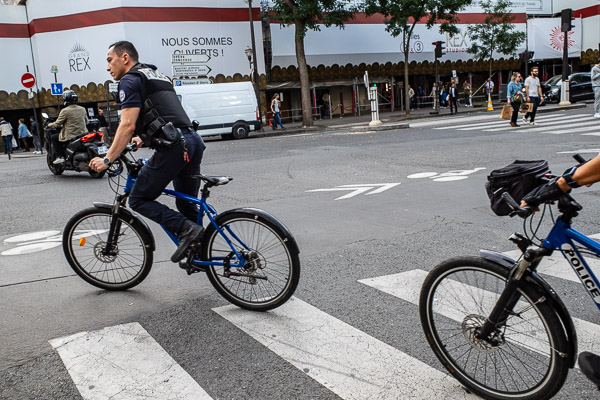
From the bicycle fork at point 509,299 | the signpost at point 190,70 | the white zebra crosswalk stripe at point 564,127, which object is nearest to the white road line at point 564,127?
the white zebra crosswalk stripe at point 564,127

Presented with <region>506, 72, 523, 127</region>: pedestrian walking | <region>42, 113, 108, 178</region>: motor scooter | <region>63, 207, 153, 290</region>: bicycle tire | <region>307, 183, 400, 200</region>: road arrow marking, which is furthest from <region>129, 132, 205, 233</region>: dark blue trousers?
<region>506, 72, 523, 127</region>: pedestrian walking

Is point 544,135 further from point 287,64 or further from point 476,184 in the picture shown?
point 287,64

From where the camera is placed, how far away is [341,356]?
329 centimetres

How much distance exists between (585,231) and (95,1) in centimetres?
2932

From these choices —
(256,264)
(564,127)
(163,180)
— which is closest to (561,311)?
(256,264)

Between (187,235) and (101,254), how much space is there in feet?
3.29

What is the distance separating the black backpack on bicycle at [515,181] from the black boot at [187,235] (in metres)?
2.19

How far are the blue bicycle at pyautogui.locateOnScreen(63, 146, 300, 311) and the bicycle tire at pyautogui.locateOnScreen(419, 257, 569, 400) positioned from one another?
125 centimetres

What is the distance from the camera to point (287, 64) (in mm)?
33312

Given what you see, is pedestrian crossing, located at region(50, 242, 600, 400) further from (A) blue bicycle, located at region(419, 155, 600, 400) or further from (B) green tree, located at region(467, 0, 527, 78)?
(B) green tree, located at region(467, 0, 527, 78)

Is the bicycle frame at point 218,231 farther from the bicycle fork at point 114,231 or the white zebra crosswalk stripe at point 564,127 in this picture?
the white zebra crosswalk stripe at point 564,127

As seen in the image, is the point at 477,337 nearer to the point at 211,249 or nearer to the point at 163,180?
the point at 211,249

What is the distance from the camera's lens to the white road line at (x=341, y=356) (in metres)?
2.91

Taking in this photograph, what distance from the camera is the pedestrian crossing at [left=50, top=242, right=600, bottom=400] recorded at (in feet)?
9.68
